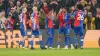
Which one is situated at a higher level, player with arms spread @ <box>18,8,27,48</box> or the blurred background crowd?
the blurred background crowd

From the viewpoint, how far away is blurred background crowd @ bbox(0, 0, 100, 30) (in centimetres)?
2408

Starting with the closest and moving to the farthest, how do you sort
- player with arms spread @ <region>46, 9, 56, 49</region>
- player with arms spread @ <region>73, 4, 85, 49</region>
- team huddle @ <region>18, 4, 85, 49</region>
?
team huddle @ <region>18, 4, 85, 49</region> < player with arms spread @ <region>73, 4, 85, 49</region> < player with arms spread @ <region>46, 9, 56, 49</region>

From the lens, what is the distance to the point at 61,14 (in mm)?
22672

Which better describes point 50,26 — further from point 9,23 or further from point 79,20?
point 9,23

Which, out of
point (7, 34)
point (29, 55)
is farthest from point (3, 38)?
point (29, 55)

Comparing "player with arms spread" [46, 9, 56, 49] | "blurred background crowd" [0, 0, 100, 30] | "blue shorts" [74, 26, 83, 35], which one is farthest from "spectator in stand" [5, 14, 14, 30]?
"blue shorts" [74, 26, 83, 35]

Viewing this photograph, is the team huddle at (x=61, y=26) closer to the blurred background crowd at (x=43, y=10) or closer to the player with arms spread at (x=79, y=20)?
the player with arms spread at (x=79, y=20)

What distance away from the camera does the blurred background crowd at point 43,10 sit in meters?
24.1

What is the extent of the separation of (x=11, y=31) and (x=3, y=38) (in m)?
0.69

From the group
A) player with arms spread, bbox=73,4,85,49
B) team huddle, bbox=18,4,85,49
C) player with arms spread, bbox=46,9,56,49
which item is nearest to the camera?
team huddle, bbox=18,4,85,49

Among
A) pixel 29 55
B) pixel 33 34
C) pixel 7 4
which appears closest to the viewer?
pixel 29 55

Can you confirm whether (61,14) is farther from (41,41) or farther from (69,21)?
(41,41)

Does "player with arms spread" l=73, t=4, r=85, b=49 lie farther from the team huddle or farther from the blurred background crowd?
the blurred background crowd

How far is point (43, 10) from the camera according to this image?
81.1ft
